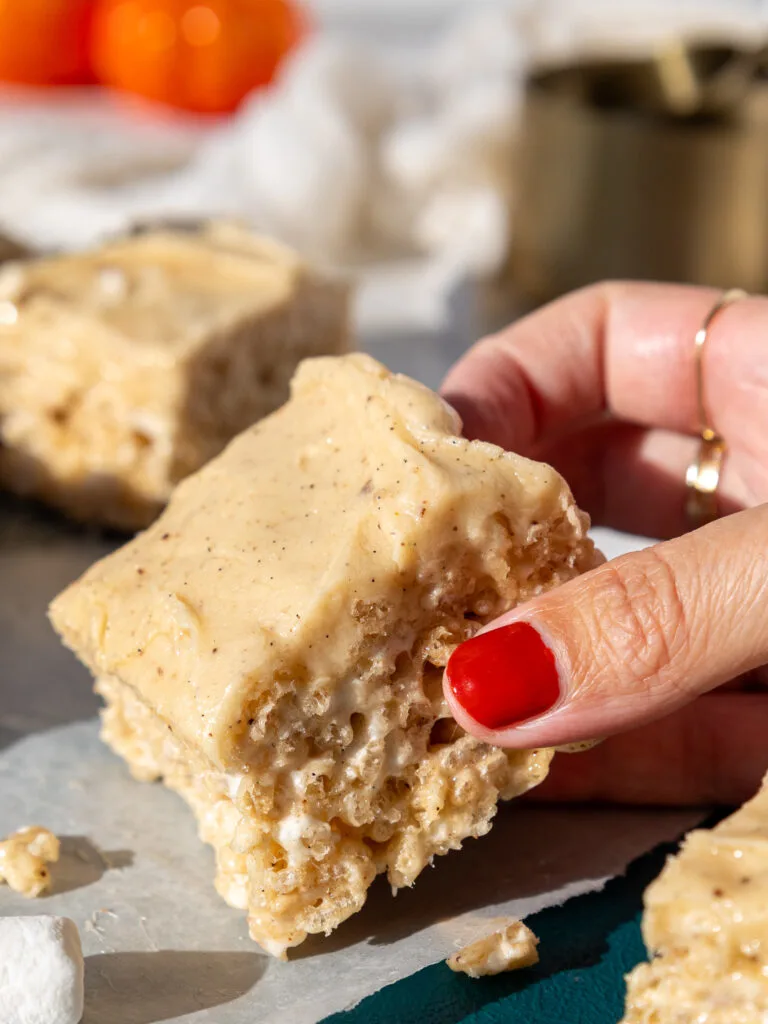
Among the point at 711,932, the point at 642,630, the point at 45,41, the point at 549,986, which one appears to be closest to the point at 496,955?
the point at 549,986

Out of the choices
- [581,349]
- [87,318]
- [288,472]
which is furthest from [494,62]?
[288,472]

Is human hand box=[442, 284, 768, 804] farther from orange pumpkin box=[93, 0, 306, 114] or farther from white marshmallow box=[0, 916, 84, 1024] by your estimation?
orange pumpkin box=[93, 0, 306, 114]

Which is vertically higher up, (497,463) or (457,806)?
(497,463)

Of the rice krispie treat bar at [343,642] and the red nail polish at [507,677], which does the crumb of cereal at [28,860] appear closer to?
the rice krispie treat bar at [343,642]

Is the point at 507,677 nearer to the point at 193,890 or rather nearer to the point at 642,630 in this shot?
the point at 642,630

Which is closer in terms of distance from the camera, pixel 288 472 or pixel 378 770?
pixel 378 770

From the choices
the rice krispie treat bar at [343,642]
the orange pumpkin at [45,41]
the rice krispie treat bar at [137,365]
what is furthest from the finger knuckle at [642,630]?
the orange pumpkin at [45,41]

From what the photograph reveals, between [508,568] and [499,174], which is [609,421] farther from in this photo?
[499,174]

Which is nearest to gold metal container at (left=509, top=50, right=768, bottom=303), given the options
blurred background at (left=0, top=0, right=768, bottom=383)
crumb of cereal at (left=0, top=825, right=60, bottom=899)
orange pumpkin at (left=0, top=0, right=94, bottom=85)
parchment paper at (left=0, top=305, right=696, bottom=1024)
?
blurred background at (left=0, top=0, right=768, bottom=383)
